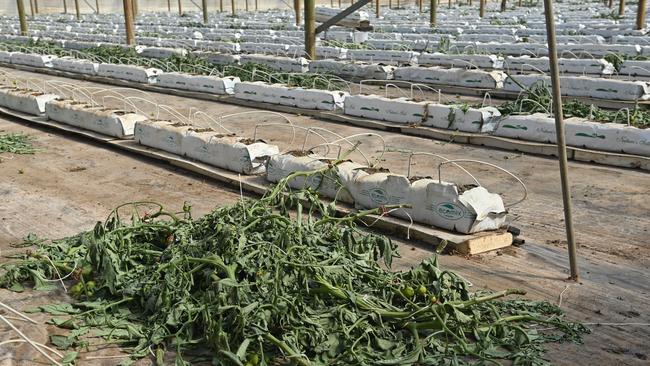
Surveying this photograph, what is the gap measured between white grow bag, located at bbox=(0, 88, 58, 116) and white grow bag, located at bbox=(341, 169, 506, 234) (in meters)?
9.47

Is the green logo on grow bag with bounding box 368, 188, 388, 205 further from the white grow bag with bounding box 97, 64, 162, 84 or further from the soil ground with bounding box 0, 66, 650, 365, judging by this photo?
the white grow bag with bounding box 97, 64, 162, 84

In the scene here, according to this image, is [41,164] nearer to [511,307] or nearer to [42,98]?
[42,98]

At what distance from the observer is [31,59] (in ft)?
81.5

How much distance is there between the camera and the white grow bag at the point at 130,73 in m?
20.2

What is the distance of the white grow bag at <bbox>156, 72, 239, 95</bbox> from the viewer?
58.2ft

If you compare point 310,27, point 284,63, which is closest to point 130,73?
point 284,63

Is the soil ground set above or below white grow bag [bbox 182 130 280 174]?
below

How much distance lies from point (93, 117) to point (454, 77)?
28.8ft

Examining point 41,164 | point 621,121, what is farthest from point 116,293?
point 621,121

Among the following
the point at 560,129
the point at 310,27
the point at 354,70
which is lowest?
the point at 354,70

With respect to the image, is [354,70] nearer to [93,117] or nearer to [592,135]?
[93,117]

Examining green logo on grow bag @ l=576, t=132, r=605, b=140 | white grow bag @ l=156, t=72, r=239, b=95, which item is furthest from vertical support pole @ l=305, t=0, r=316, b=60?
green logo on grow bag @ l=576, t=132, r=605, b=140

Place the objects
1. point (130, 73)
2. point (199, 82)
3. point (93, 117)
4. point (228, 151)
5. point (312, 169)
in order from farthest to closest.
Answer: point (130, 73), point (199, 82), point (93, 117), point (228, 151), point (312, 169)

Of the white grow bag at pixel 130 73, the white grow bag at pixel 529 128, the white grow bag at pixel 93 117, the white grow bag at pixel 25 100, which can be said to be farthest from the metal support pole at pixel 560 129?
the white grow bag at pixel 130 73
